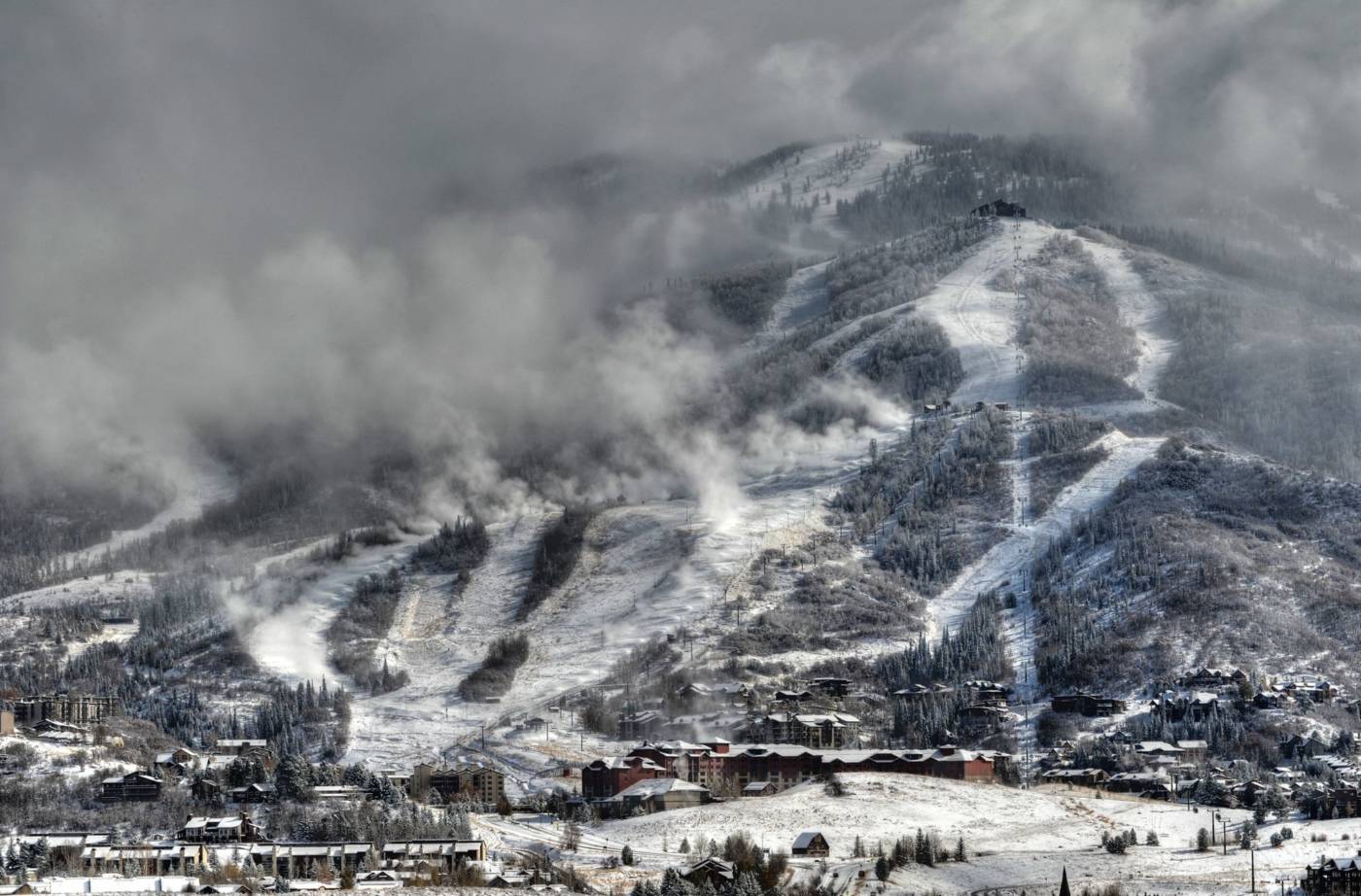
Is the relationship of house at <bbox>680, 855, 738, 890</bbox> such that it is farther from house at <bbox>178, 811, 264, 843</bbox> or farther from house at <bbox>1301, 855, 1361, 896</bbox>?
house at <bbox>178, 811, 264, 843</bbox>

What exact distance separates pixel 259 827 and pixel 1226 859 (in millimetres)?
69129

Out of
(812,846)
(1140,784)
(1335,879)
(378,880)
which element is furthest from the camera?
(1140,784)

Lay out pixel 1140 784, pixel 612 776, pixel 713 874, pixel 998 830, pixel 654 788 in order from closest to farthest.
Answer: pixel 713 874 < pixel 998 830 < pixel 654 788 < pixel 1140 784 < pixel 612 776

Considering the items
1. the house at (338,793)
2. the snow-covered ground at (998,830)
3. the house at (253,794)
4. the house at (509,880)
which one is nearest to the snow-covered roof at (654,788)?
the snow-covered ground at (998,830)

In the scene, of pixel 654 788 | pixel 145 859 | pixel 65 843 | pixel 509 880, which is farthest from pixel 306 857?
pixel 654 788

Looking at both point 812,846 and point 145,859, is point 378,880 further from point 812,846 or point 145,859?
point 812,846

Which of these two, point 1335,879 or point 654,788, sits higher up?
point 654,788

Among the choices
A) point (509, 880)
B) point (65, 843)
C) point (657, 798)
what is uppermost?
point (657, 798)

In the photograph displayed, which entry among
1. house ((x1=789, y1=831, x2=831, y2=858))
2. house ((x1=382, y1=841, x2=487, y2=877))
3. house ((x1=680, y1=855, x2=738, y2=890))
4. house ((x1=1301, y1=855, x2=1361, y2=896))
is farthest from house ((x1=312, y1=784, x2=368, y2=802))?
house ((x1=1301, y1=855, x2=1361, y2=896))

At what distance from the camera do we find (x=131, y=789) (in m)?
194

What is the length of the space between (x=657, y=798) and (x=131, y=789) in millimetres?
43257

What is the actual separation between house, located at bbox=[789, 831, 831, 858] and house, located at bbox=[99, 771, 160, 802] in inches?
2318

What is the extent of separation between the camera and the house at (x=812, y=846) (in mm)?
158375

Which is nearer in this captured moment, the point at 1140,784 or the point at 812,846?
the point at 812,846
